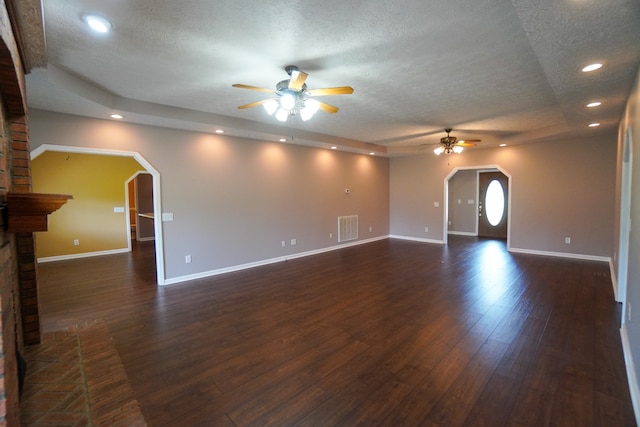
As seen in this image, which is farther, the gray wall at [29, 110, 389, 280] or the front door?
the front door

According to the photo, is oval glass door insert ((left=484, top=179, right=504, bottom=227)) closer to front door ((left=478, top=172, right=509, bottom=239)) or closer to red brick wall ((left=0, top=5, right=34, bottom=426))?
front door ((left=478, top=172, right=509, bottom=239))

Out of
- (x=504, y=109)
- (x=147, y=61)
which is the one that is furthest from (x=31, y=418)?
(x=504, y=109)

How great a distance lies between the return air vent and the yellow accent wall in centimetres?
561

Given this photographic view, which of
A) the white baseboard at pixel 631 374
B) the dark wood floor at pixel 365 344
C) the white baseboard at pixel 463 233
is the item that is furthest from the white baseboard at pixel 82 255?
the white baseboard at pixel 463 233

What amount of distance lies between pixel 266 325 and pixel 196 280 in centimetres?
227

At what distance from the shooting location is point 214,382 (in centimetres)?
233

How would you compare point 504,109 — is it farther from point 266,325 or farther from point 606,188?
point 266,325

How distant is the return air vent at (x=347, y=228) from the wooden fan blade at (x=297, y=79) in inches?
202

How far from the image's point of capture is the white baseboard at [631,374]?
1960 millimetres

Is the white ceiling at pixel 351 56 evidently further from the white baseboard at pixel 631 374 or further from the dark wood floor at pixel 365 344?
the dark wood floor at pixel 365 344

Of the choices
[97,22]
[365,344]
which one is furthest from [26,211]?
[365,344]

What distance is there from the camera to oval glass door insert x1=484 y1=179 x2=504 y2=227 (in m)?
8.87

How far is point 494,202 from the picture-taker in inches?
355

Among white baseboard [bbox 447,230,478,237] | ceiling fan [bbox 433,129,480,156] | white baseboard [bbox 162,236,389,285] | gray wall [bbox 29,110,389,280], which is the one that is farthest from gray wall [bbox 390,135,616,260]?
gray wall [bbox 29,110,389,280]
